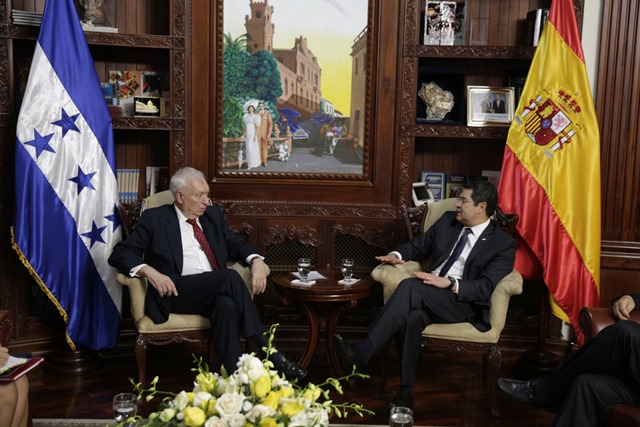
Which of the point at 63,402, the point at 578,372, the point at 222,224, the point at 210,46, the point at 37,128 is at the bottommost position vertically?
the point at 63,402

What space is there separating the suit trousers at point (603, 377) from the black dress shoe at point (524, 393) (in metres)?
0.17

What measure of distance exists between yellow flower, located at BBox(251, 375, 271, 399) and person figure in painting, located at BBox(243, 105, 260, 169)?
9.83 ft

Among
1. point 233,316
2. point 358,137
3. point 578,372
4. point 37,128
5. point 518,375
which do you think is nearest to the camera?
point 578,372

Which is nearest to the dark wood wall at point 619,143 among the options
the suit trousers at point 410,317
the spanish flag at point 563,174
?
the spanish flag at point 563,174

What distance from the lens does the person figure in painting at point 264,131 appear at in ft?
14.9

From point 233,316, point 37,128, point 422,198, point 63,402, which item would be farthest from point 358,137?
point 63,402

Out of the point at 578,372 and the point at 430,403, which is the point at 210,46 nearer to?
the point at 430,403

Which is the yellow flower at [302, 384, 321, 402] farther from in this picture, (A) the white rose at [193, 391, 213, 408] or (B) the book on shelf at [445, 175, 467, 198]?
(B) the book on shelf at [445, 175, 467, 198]

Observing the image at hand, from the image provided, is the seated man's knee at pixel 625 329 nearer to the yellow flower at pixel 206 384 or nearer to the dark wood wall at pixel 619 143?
the dark wood wall at pixel 619 143

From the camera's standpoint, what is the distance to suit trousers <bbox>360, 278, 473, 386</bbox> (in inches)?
141

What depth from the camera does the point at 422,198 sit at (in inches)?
183

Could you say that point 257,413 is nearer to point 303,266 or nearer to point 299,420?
point 299,420

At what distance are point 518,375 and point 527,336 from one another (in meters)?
0.47

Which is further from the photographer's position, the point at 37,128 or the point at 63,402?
the point at 37,128
